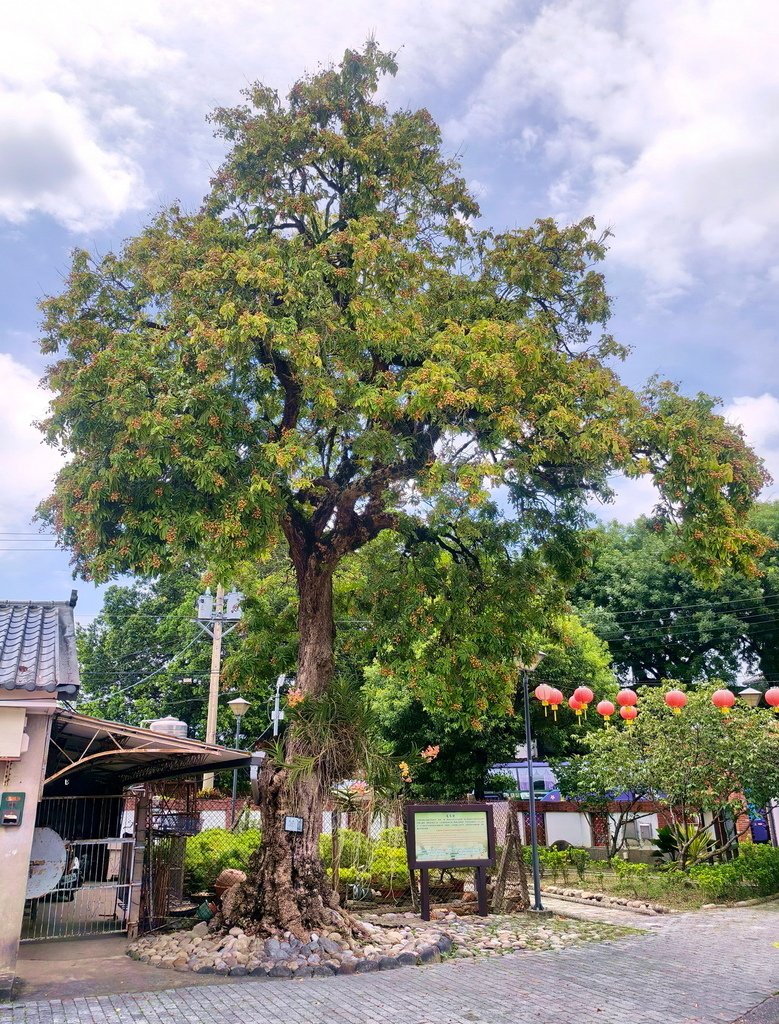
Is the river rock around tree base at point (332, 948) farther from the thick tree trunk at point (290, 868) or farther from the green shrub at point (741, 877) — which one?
the green shrub at point (741, 877)

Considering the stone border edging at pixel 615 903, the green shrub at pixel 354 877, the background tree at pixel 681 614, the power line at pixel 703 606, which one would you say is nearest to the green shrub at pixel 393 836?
the green shrub at pixel 354 877

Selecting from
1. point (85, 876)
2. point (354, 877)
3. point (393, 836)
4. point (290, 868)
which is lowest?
point (354, 877)

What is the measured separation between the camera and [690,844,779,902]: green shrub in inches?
580

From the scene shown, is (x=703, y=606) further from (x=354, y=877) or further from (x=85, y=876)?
(x=85, y=876)

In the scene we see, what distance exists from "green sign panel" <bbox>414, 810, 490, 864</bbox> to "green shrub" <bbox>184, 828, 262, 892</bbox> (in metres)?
3.33

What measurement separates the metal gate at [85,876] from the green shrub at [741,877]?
34.3ft

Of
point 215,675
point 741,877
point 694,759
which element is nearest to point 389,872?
point 694,759

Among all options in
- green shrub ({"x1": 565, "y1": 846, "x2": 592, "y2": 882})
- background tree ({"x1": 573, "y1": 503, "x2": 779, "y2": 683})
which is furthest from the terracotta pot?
background tree ({"x1": 573, "y1": 503, "x2": 779, "y2": 683})

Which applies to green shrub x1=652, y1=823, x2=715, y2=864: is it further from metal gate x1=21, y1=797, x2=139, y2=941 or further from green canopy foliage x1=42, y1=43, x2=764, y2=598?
metal gate x1=21, y1=797, x2=139, y2=941

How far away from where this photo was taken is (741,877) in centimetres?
1516

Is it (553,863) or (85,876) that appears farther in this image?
(553,863)

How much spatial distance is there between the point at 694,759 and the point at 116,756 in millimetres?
11108

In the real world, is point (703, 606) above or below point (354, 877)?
above

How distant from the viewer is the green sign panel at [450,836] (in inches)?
472
